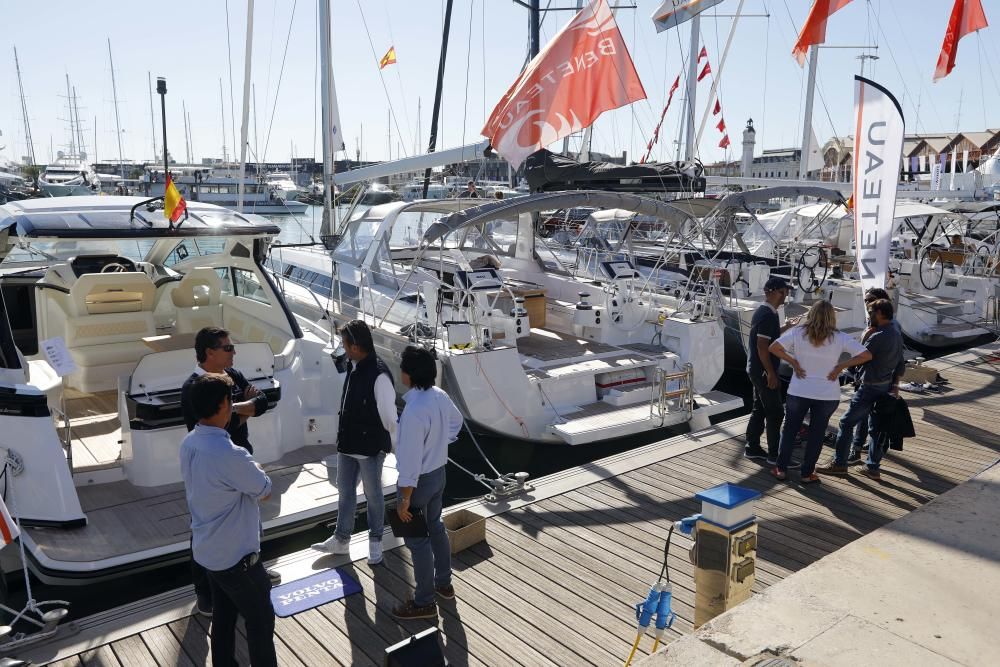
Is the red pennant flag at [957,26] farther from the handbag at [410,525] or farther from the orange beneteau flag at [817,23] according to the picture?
the handbag at [410,525]

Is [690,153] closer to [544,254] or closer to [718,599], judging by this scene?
[544,254]

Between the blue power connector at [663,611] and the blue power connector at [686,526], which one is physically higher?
the blue power connector at [686,526]

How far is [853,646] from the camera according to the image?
2.93 metres

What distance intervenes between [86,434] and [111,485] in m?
0.93

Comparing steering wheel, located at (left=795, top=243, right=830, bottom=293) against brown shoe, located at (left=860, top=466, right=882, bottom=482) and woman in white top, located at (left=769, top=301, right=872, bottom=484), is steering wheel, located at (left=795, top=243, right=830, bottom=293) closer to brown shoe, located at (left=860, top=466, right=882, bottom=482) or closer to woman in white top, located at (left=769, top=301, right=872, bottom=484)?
brown shoe, located at (left=860, top=466, right=882, bottom=482)

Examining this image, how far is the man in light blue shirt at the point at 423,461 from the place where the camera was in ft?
11.9

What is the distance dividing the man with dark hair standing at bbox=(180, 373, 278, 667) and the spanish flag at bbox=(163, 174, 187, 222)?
335cm

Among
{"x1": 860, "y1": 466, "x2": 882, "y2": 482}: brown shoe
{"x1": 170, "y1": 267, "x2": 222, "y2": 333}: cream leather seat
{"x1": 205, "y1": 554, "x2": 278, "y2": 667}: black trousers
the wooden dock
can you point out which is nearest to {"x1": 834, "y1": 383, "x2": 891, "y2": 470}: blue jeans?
{"x1": 860, "y1": 466, "x2": 882, "y2": 482}: brown shoe

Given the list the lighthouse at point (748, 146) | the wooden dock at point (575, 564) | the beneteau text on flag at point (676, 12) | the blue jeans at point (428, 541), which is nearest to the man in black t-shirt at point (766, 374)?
the wooden dock at point (575, 564)

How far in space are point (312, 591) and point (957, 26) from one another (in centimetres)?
1210

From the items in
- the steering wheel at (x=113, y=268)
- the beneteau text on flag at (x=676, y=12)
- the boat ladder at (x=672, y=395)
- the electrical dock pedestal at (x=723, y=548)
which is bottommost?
the boat ladder at (x=672, y=395)

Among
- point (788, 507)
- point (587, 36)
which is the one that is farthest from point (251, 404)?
point (587, 36)

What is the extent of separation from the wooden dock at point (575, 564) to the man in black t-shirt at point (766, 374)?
0.68ft

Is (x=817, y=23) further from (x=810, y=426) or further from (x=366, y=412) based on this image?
(x=366, y=412)
